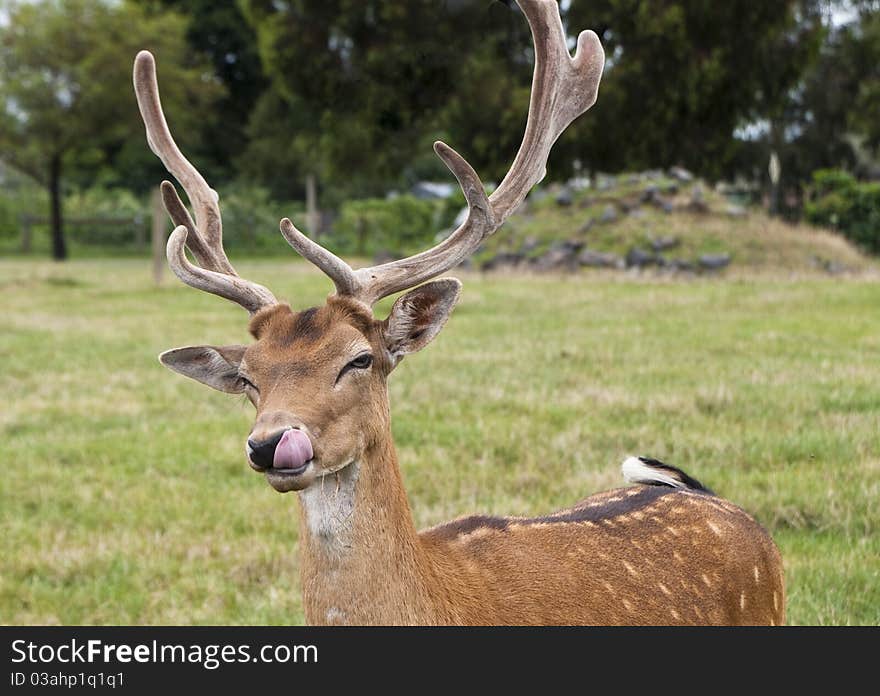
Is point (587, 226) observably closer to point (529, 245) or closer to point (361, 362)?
point (529, 245)

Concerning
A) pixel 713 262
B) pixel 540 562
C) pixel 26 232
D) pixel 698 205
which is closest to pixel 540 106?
pixel 540 562

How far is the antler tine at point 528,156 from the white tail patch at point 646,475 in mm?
1091

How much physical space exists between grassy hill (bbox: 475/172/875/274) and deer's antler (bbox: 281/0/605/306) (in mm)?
12914

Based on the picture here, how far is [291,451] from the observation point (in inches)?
92.7

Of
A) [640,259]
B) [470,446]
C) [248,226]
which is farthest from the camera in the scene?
[248,226]

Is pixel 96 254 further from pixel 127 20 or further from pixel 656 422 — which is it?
pixel 656 422

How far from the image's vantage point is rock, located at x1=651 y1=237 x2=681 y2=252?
16.7 m

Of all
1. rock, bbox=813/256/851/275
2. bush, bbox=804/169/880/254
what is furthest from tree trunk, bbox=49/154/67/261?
rock, bbox=813/256/851/275

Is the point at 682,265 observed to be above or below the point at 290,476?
below

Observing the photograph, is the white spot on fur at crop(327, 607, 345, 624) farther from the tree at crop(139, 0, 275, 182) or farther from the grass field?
the tree at crop(139, 0, 275, 182)

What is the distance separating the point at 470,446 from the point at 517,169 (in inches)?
124

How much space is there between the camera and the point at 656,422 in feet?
21.2

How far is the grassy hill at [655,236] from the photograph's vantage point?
16328 millimetres
